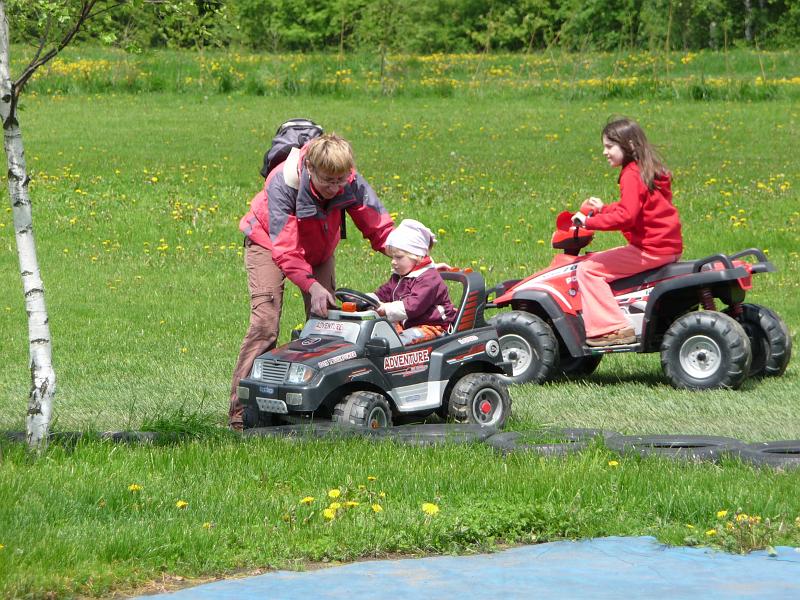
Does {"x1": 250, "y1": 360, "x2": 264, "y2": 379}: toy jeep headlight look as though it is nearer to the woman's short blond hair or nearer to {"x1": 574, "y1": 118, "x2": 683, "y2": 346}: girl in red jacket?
the woman's short blond hair

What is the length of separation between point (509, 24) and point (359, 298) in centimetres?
4555

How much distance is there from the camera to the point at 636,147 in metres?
8.77

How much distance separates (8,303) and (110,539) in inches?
313

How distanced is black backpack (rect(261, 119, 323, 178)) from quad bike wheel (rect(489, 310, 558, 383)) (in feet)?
7.09

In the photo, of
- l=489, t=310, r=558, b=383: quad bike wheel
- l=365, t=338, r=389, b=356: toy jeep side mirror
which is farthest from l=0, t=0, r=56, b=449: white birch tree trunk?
l=489, t=310, r=558, b=383: quad bike wheel

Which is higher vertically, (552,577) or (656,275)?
(656,275)

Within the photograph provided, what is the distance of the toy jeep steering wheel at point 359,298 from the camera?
7641 mm

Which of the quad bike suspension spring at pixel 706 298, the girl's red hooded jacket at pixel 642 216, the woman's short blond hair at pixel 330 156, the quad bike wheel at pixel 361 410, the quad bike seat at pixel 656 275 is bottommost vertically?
the quad bike wheel at pixel 361 410

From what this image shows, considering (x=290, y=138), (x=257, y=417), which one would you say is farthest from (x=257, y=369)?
(x=290, y=138)

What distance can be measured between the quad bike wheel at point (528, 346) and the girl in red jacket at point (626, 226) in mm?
280

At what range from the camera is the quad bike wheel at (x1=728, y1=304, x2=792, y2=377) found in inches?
360

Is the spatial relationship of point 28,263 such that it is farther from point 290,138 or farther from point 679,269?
point 679,269

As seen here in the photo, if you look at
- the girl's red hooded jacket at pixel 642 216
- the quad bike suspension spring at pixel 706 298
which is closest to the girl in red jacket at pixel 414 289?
the girl's red hooded jacket at pixel 642 216

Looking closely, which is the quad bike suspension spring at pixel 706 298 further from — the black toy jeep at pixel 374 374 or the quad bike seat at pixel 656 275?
the black toy jeep at pixel 374 374
